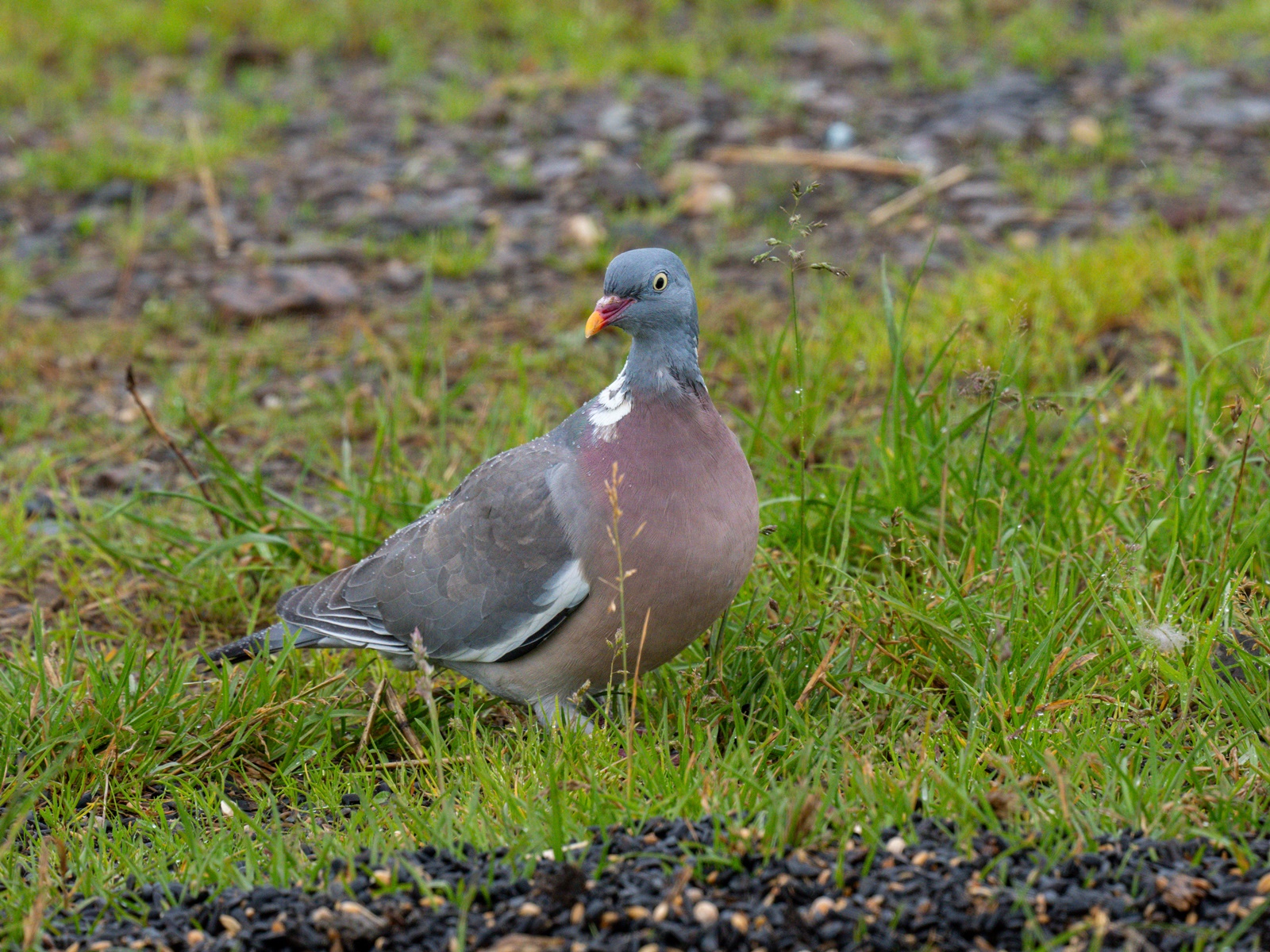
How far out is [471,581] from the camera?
3.81m

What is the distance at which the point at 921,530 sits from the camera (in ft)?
13.8

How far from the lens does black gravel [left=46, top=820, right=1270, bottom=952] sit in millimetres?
2473

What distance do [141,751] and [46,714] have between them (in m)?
0.25

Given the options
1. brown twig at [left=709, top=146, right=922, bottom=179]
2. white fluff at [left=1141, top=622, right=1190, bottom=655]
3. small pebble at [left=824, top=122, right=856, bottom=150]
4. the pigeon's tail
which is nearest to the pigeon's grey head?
the pigeon's tail

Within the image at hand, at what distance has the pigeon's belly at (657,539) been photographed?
134 inches

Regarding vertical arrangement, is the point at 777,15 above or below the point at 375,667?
above

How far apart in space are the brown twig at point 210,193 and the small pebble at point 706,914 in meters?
5.37

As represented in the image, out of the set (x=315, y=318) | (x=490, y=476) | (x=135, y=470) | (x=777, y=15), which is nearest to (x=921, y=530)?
(x=490, y=476)

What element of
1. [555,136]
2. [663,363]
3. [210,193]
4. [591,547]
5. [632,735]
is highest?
[555,136]

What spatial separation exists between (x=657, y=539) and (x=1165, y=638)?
126 cm

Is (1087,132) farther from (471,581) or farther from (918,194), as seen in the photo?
(471,581)

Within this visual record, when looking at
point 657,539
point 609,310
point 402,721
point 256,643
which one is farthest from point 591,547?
point 256,643

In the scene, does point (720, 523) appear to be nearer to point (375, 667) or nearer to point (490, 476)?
point (490, 476)

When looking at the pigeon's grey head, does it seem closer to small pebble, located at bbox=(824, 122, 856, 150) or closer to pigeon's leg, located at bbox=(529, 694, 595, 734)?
pigeon's leg, located at bbox=(529, 694, 595, 734)
